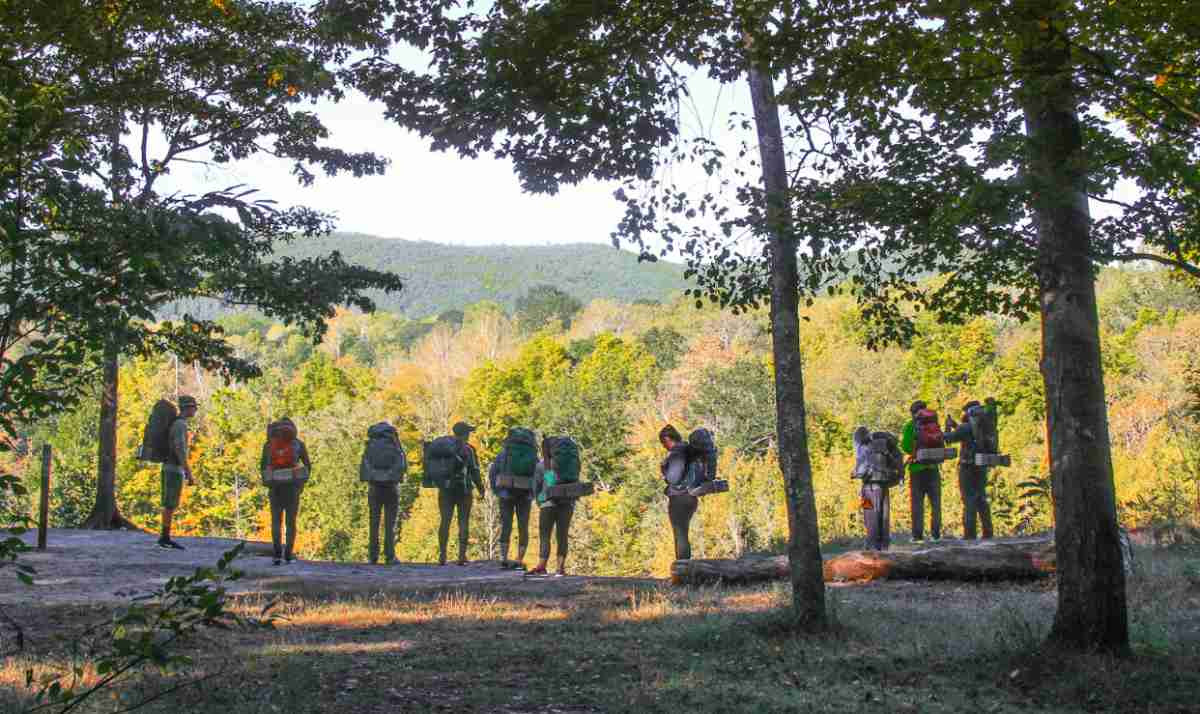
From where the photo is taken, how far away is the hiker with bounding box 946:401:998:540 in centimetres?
1438

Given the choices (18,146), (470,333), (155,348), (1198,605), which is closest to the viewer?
(18,146)

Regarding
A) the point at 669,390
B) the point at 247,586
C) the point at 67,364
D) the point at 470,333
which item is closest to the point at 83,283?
the point at 67,364

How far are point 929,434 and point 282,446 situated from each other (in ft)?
26.7

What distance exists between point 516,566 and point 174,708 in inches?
337

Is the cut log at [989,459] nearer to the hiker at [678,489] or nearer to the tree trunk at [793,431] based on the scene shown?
the hiker at [678,489]

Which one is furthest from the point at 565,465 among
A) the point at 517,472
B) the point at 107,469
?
the point at 107,469

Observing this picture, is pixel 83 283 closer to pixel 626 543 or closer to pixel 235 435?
pixel 626 543

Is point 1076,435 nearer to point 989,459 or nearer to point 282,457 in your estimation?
point 989,459

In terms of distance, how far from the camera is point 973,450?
570 inches

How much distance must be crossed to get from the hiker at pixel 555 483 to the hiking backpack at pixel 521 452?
0.44 feet

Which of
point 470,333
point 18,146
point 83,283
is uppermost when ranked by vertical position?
point 470,333

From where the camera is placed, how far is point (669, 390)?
61.2 metres

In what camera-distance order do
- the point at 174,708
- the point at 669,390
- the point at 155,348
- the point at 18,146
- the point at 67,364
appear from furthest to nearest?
the point at 669,390 < the point at 155,348 < the point at 174,708 < the point at 67,364 < the point at 18,146

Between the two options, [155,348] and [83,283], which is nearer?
[83,283]
